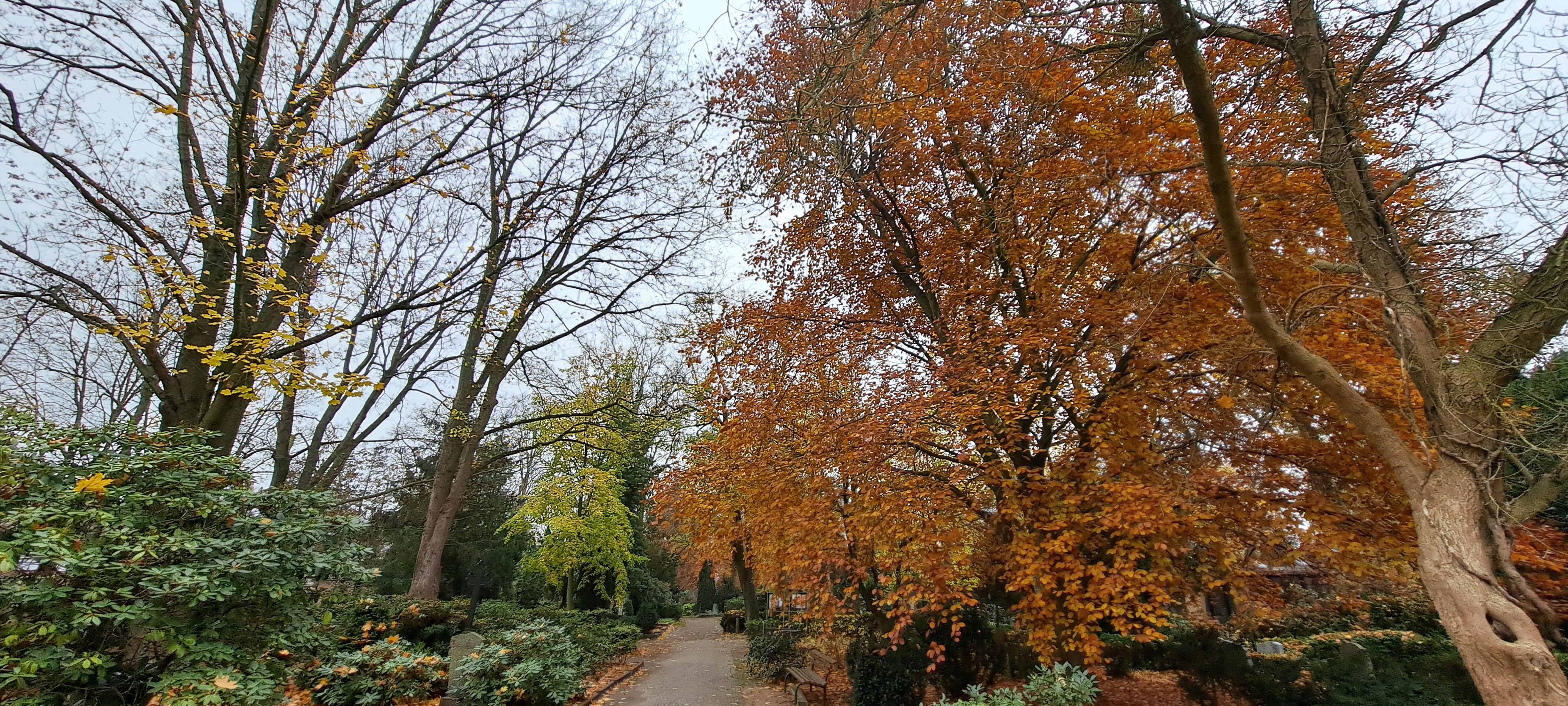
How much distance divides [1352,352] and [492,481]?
23445 mm

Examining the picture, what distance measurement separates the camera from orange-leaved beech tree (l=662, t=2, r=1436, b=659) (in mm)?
5961

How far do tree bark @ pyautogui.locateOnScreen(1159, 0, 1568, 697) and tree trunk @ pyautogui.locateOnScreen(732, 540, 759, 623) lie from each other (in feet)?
59.6

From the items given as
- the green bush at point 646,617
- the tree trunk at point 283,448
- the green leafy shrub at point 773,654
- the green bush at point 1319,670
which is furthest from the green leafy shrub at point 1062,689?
the green bush at point 646,617

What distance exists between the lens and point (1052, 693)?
506 centimetres

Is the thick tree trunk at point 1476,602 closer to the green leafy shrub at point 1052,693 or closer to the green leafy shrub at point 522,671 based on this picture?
the green leafy shrub at point 1052,693

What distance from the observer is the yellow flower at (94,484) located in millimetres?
3537

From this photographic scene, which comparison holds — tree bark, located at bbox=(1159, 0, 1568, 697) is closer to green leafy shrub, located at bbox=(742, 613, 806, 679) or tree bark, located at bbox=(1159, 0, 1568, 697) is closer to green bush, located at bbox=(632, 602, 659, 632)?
green leafy shrub, located at bbox=(742, 613, 806, 679)

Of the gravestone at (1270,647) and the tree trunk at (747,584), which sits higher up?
the tree trunk at (747,584)

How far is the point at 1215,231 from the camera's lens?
22.5 feet

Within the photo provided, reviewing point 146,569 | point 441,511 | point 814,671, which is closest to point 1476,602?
point 146,569

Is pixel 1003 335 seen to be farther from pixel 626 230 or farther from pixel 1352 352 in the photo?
pixel 626 230

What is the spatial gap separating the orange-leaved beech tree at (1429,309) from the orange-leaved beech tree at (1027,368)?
0.66m

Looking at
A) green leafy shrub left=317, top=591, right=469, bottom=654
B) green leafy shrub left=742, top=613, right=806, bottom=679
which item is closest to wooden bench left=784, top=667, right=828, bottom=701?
green leafy shrub left=742, top=613, right=806, bottom=679

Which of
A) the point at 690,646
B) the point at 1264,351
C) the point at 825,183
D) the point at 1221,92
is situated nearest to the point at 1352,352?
the point at 1264,351
